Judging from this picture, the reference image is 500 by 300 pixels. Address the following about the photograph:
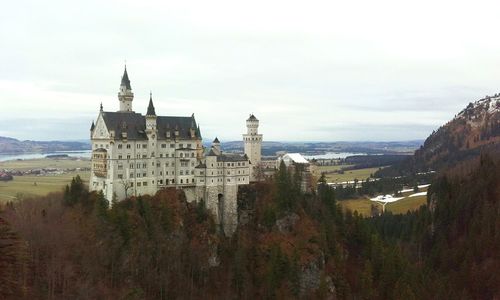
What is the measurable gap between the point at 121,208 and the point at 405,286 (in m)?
53.3

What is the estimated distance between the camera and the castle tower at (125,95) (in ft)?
306

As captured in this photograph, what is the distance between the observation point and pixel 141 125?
3529 inches

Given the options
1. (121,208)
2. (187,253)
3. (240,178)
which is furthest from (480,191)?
(121,208)

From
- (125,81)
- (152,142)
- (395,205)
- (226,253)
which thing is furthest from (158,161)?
(395,205)

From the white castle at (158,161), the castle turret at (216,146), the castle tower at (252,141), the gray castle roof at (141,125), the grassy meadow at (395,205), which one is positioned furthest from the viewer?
the grassy meadow at (395,205)

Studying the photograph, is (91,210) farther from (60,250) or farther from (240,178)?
(240,178)

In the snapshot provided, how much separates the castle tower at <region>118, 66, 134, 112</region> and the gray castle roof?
5.04 meters

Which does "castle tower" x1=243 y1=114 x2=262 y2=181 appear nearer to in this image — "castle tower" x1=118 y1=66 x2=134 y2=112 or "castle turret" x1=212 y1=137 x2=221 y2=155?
"castle turret" x1=212 y1=137 x2=221 y2=155

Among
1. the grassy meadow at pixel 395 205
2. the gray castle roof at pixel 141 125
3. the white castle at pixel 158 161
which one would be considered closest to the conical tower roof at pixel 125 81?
the white castle at pixel 158 161

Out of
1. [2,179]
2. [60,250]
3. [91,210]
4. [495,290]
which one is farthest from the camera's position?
[2,179]

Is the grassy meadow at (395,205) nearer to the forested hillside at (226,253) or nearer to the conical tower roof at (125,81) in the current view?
the forested hillside at (226,253)

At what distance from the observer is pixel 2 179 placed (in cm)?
17675

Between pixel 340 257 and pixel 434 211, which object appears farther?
pixel 434 211

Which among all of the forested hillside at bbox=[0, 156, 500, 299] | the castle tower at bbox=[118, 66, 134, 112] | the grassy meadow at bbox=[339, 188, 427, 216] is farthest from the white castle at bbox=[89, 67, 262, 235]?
the grassy meadow at bbox=[339, 188, 427, 216]
